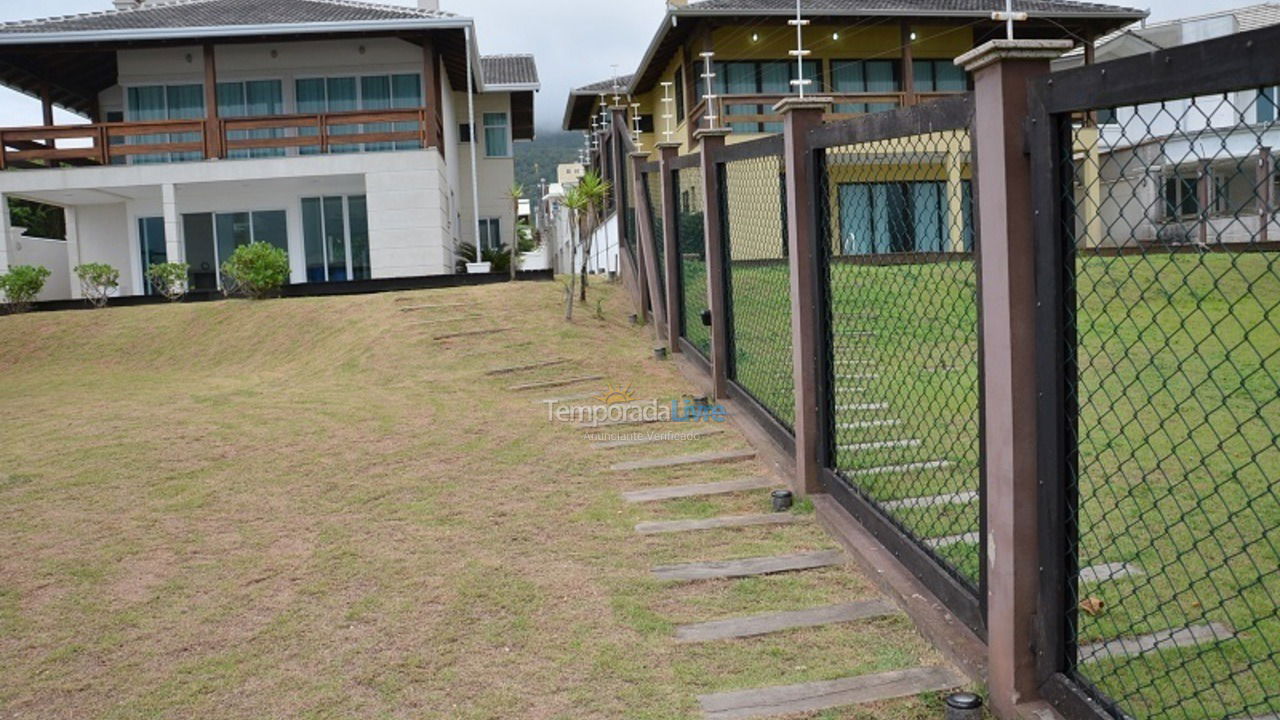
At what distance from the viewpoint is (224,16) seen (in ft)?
66.6

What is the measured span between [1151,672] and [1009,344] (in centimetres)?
106

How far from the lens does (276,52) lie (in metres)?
21.1

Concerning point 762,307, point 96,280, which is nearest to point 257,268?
point 96,280

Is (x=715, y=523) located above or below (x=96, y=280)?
below

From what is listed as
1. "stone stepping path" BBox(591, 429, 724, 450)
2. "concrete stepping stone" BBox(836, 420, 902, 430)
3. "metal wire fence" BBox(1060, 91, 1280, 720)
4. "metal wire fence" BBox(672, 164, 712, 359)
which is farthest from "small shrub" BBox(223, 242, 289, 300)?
"metal wire fence" BBox(1060, 91, 1280, 720)

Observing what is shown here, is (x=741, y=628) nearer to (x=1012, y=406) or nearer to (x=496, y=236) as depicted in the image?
(x=1012, y=406)

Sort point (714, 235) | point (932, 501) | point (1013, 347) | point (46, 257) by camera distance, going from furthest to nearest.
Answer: point (46, 257) < point (714, 235) < point (932, 501) < point (1013, 347)

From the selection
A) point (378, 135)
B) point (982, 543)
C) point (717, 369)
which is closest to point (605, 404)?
point (717, 369)

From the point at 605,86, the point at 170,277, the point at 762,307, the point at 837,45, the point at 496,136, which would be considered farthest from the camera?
the point at 605,86

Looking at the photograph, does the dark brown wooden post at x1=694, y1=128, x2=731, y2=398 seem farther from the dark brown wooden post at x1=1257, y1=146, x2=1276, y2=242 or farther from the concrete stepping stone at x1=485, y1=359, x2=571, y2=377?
the dark brown wooden post at x1=1257, y1=146, x2=1276, y2=242

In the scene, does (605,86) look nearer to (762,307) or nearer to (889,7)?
(889,7)

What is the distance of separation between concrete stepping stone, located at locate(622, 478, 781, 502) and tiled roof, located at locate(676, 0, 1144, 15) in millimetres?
17741

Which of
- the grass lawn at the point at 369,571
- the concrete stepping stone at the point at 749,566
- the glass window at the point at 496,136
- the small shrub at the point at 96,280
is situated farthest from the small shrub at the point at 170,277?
the concrete stepping stone at the point at 749,566

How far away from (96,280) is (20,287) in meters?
1.10
